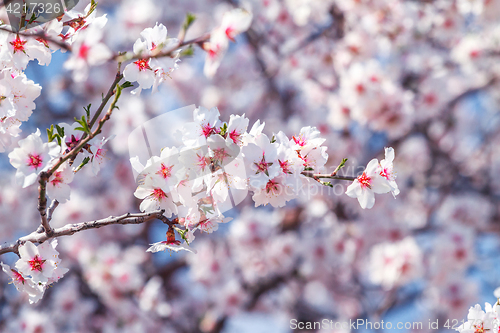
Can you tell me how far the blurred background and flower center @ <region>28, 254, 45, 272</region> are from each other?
2847 mm

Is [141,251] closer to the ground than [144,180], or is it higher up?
higher up

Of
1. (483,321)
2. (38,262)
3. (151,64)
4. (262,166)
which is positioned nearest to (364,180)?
(262,166)

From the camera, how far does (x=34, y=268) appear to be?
1.18m

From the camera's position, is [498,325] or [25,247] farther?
[498,325]

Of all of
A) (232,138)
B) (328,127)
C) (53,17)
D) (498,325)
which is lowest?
(498,325)

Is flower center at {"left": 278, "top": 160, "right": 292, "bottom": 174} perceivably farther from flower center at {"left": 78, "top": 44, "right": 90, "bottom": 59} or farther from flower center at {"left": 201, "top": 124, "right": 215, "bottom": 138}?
flower center at {"left": 78, "top": 44, "right": 90, "bottom": 59}

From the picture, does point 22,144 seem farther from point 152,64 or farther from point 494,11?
point 494,11

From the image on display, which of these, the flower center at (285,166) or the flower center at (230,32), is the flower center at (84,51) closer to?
the flower center at (230,32)

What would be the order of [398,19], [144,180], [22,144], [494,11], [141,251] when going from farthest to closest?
[141,251] → [398,19] → [494,11] → [144,180] → [22,144]

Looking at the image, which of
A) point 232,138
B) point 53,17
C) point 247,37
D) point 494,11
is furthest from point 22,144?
point 494,11

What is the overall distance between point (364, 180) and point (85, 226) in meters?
0.89

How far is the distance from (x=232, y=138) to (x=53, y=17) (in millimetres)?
668

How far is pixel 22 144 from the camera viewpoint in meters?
1.05

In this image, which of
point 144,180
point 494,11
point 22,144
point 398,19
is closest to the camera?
point 22,144
